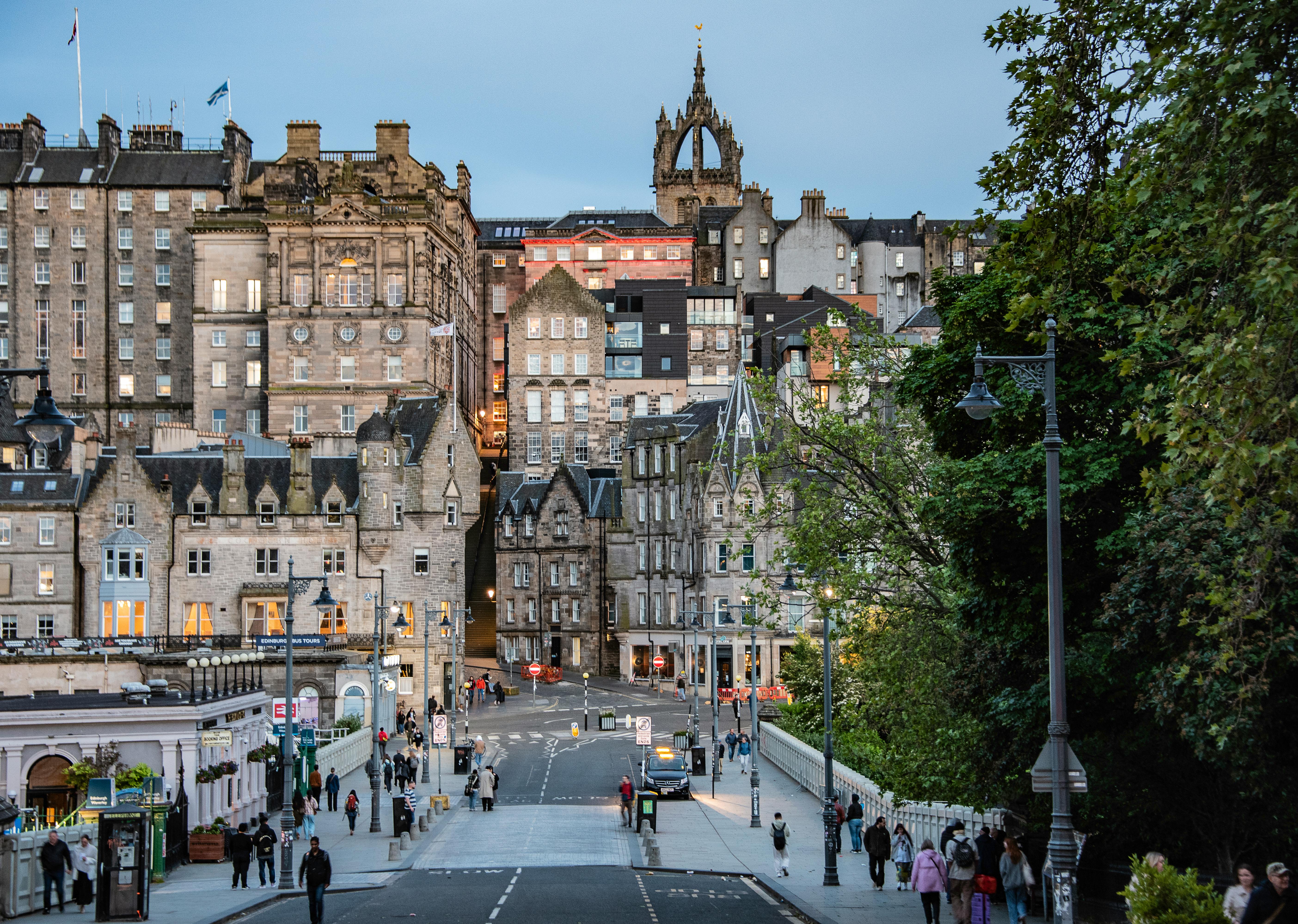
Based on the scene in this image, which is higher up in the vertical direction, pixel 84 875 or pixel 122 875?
pixel 122 875

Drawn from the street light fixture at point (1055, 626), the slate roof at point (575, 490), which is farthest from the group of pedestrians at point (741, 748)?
the street light fixture at point (1055, 626)

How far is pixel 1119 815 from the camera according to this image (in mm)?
24250

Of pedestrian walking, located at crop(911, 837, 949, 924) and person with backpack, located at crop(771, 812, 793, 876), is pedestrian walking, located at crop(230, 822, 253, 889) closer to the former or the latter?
person with backpack, located at crop(771, 812, 793, 876)

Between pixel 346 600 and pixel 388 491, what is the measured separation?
6.57 m

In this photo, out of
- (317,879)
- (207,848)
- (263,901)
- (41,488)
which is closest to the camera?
(317,879)

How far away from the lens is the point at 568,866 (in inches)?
1415

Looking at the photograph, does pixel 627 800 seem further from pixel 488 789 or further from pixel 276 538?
pixel 276 538

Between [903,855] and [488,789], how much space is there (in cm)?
1985

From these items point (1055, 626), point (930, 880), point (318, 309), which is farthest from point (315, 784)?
point (318, 309)

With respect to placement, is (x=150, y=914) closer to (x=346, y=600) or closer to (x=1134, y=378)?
(x=1134, y=378)

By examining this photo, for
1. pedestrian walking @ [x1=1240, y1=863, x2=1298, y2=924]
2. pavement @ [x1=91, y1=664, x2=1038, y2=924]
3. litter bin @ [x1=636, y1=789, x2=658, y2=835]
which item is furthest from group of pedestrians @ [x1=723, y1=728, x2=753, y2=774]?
pedestrian walking @ [x1=1240, y1=863, x2=1298, y2=924]

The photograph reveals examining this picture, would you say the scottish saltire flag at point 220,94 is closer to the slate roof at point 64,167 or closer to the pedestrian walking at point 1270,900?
the slate roof at point 64,167

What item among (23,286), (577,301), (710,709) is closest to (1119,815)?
(710,709)

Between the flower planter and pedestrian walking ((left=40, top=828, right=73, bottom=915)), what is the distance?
8.88 metres
